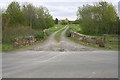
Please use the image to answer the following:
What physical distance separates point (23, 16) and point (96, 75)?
22200 millimetres

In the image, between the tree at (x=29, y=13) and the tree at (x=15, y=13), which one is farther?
the tree at (x=29, y=13)

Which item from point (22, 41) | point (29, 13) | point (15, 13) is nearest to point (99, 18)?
point (29, 13)

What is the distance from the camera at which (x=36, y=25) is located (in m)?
26.1

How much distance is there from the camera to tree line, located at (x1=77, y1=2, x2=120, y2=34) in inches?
1059

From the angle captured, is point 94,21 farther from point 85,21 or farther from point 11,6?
point 11,6

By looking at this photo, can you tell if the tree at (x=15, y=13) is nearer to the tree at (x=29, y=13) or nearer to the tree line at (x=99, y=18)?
the tree at (x=29, y=13)

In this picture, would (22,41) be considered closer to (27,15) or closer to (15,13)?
(15,13)

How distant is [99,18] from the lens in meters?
27.5

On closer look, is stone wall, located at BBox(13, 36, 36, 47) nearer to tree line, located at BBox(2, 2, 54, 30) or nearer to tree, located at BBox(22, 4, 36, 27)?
tree line, located at BBox(2, 2, 54, 30)

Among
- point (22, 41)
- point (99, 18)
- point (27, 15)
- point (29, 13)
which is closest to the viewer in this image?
point (22, 41)

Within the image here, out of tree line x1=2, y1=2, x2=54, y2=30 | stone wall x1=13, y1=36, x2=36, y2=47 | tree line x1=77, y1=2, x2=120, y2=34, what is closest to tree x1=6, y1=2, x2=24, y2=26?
tree line x1=2, y1=2, x2=54, y2=30

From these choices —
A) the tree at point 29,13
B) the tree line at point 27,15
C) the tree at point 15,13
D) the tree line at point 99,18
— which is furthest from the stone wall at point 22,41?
the tree line at point 99,18

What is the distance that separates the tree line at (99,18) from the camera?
26.9 meters

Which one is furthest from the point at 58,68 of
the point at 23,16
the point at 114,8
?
the point at 114,8
